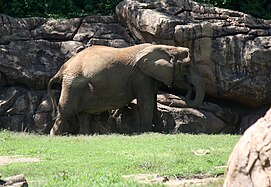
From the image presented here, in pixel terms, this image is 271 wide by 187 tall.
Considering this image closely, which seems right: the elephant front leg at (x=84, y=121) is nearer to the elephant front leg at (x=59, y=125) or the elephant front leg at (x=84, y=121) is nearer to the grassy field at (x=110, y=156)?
the elephant front leg at (x=59, y=125)

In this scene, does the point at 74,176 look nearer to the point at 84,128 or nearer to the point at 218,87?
the point at 84,128

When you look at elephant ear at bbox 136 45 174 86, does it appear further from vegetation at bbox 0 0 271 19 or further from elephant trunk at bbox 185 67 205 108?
vegetation at bbox 0 0 271 19

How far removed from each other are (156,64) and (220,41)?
7.70ft

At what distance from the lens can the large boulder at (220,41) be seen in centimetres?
1964

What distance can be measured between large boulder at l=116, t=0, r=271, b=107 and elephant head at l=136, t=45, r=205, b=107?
1.01 metres

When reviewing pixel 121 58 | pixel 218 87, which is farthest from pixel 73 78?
pixel 218 87

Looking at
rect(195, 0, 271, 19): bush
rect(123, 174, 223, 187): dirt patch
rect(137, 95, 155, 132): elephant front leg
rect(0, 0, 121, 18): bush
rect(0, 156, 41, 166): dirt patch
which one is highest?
rect(123, 174, 223, 187): dirt patch

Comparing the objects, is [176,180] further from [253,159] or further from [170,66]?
[170,66]

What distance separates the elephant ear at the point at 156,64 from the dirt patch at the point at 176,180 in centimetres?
810

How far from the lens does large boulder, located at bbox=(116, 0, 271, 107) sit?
19641mm

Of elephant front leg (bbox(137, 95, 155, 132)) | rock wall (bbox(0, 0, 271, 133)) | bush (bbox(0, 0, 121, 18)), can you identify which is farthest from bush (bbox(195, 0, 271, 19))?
elephant front leg (bbox(137, 95, 155, 132))

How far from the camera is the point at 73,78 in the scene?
18.4m

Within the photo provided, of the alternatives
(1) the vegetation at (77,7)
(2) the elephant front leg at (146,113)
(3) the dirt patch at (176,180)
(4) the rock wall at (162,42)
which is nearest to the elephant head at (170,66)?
(2) the elephant front leg at (146,113)

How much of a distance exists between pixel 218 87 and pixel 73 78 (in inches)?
163
